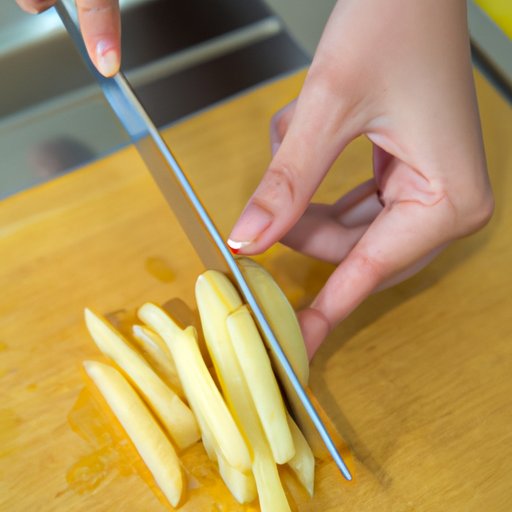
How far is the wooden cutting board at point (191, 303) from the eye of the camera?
3.61ft

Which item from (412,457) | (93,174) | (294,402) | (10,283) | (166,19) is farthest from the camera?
(166,19)

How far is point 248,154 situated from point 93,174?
0.30 metres

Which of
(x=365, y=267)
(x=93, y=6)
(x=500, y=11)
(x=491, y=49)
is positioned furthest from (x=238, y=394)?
(x=500, y=11)

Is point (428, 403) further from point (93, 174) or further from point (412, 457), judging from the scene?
point (93, 174)

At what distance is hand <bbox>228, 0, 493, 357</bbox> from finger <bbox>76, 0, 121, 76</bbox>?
258mm

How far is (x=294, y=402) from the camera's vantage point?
1009mm

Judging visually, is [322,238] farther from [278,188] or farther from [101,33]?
[101,33]

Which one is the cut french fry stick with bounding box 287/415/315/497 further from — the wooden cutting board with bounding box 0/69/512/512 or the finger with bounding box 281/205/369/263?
the finger with bounding box 281/205/369/263

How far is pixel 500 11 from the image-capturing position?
5.34 ft

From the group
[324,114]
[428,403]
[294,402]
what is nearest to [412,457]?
[428,403]

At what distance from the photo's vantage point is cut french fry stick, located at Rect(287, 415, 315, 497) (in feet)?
3.44

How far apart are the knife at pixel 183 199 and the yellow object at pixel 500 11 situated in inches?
34.9

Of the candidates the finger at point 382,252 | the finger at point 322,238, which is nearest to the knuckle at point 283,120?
the finger at point 322,238

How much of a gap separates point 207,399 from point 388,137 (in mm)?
455
